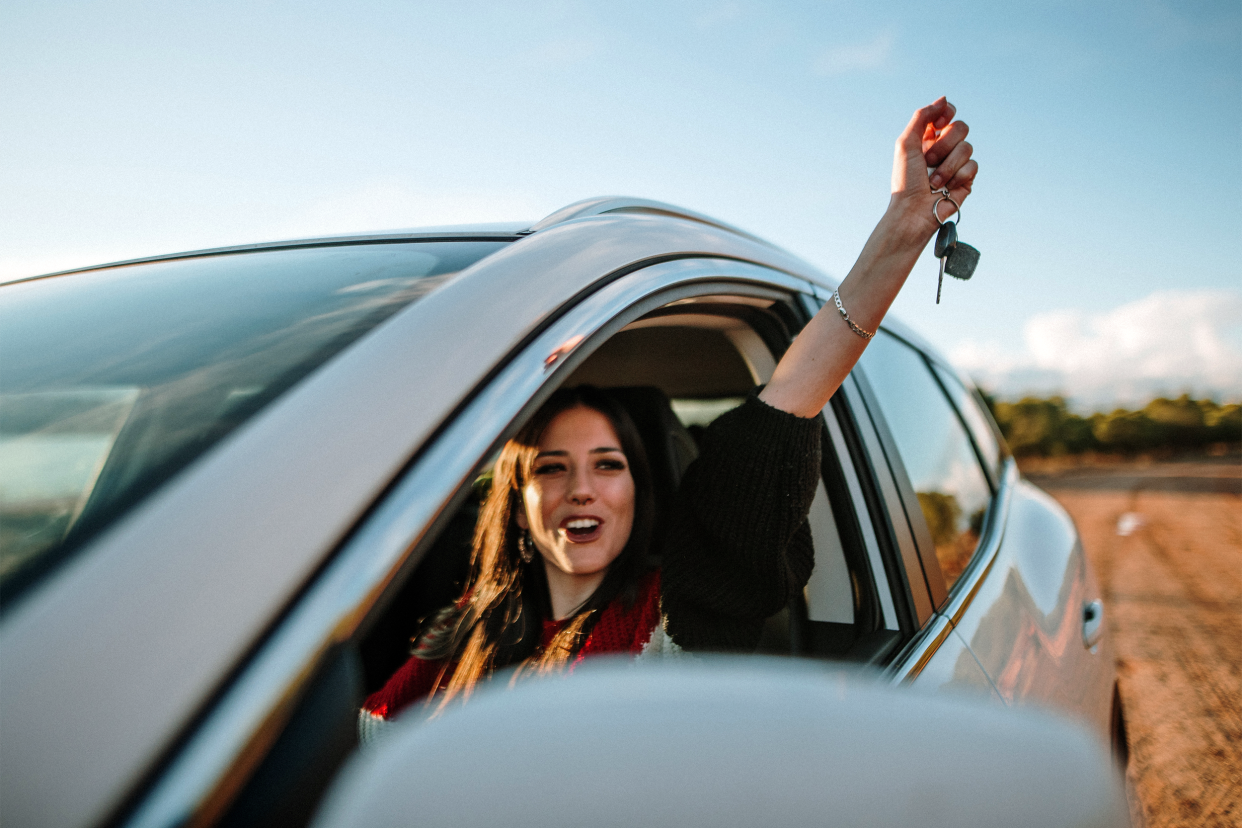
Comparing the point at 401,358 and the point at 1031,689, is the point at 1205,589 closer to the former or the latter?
the point at 1031,689

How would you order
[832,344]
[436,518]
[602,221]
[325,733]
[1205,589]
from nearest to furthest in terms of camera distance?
[325,733], [436,518], [602,221], [832,344], [1205,589]

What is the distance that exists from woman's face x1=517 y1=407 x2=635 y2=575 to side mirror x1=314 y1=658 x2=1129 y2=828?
4.15ft

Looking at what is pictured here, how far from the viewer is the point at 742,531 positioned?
1.51m

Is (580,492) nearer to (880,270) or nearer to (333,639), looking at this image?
(880,270)

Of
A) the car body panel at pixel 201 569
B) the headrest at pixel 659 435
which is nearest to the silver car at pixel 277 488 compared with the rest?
the car body panel at pixel 201 569

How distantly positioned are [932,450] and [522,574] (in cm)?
120

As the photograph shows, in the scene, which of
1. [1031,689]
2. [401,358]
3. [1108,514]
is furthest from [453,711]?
[1108,514]

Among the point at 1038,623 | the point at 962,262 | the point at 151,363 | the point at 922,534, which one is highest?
the point at 962,262

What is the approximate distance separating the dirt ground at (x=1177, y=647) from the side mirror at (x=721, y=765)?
1.71m

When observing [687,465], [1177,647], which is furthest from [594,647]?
[1177,647]

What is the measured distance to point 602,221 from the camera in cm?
123

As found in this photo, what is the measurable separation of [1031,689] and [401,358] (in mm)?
1449

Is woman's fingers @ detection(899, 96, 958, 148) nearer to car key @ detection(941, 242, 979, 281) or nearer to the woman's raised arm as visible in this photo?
the woman's raised arm

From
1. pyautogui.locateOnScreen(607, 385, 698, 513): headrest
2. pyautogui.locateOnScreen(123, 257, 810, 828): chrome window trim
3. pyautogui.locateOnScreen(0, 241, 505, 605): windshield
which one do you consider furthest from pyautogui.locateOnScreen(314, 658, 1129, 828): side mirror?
pyautogui.locateOnScreen(607, 385, 698, 513): headrest
